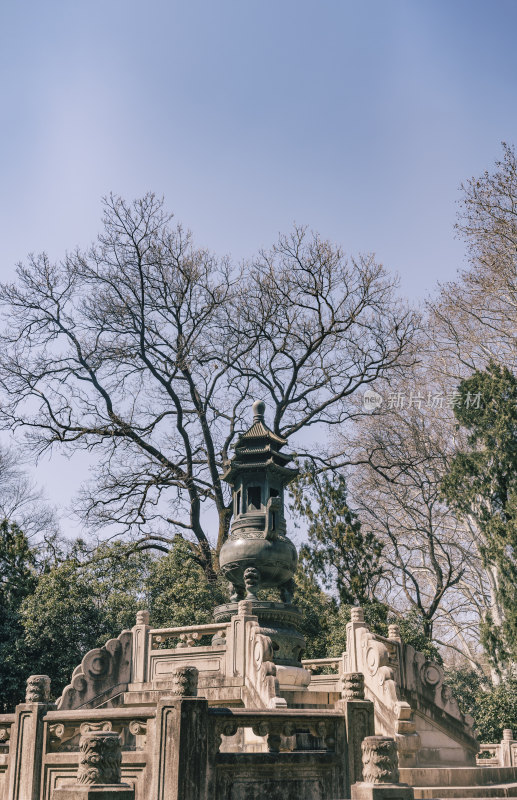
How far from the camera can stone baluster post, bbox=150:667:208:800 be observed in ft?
→ 26.3

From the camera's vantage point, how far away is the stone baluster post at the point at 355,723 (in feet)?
29.7

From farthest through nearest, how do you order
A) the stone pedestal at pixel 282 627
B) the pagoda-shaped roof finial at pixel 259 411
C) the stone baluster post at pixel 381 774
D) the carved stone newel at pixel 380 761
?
the pagoda-shaped roof finial at pixel 259 411
the stone pedestal at pixel 282 627
the carved stone newel at pixel 380 761
the stone baluster post at pixel 381 774

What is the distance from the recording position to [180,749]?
8086mm

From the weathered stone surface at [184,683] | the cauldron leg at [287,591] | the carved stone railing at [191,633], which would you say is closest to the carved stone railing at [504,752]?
the cauldron leg at [287,591]

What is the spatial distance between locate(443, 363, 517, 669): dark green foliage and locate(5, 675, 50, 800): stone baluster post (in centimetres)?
1383

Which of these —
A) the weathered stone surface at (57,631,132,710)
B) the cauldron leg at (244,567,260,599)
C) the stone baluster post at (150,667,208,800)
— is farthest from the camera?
the cauldron leg at (244,567,260,599)

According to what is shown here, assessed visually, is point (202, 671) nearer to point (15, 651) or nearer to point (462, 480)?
point (15, 651)

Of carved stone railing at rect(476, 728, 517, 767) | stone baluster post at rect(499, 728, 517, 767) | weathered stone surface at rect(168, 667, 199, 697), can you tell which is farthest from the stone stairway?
stone baluster post at rect(499, 728, 517, 767)

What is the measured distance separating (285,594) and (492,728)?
30.1ft

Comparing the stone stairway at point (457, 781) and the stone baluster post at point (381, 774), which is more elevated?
the stone baluster post at point (381, 774)

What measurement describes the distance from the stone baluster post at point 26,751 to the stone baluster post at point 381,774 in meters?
4.26

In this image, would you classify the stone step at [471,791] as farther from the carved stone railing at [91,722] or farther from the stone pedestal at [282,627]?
the stone pedestal at [282,627]

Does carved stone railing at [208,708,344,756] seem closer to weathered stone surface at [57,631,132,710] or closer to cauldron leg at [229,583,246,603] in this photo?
weathered stone surface at [57,631,132,710]

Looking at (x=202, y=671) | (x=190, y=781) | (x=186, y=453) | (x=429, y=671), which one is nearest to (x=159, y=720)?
(x=190, y=781)
